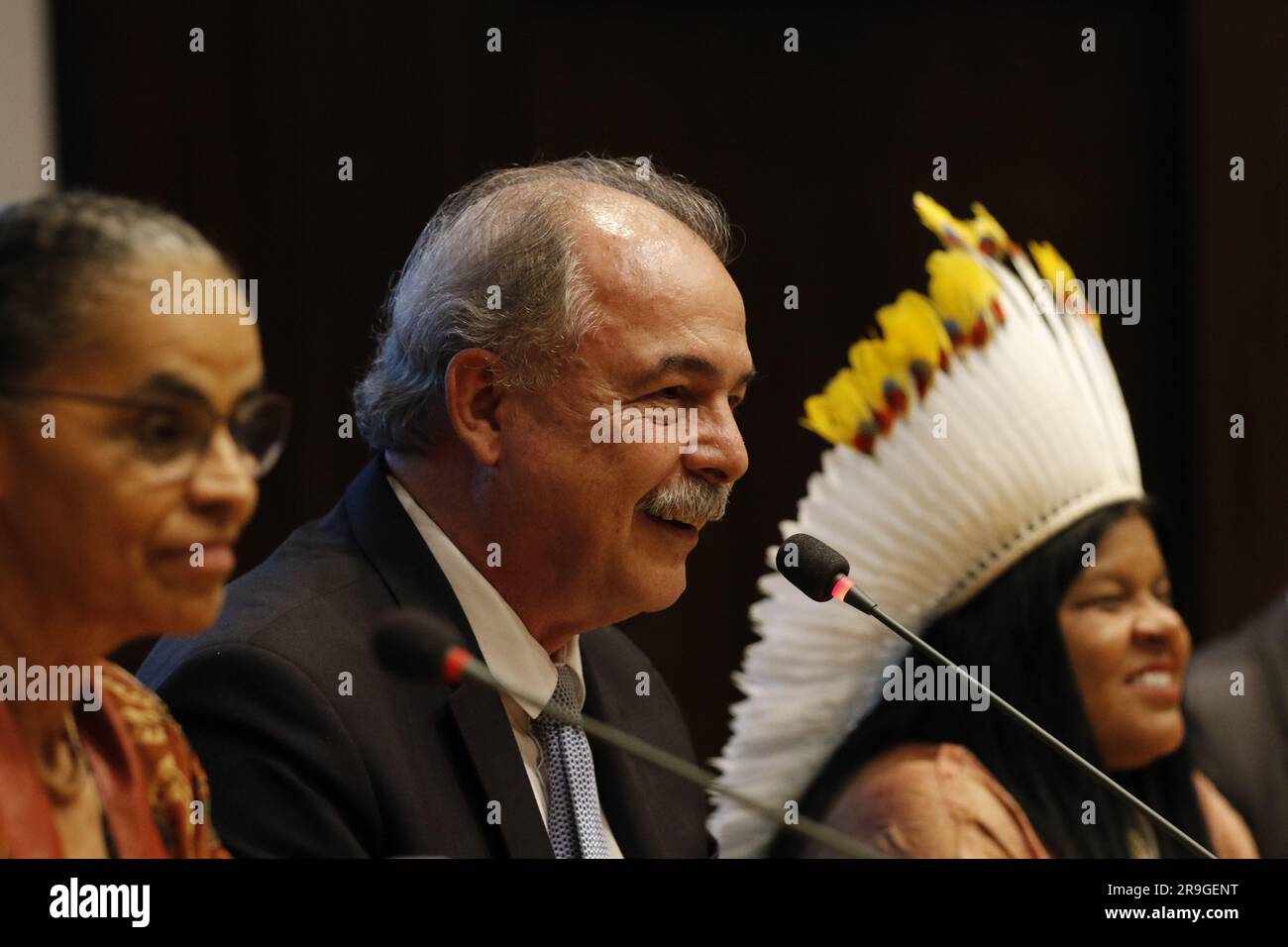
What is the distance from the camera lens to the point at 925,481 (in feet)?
8.28

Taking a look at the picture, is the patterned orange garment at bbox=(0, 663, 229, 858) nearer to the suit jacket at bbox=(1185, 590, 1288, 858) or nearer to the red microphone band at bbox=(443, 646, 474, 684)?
the red microphone band at bbox=(443, 646, 474, 684)

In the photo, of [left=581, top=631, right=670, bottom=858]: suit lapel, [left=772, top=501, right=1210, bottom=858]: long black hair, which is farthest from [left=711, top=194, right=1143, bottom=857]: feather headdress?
[left=581, top=631, right=670, bottom=858]: suit lapel

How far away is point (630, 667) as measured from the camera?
2441mm

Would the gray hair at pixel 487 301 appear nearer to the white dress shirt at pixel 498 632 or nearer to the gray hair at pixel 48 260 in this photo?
the white dress shirt at pixel 498 632

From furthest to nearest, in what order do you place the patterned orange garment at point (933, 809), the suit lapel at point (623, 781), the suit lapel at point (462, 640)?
the patterned orange garment at point (933, 809)
the suit lapel at point (623, 781)
the suit lapel at point (462, 640)

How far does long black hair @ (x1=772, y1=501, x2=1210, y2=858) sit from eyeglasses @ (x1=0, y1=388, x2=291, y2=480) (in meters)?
1.15

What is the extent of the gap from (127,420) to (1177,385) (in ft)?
6.58

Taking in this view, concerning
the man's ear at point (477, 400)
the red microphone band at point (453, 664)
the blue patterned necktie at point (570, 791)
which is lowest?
the blue patterned necktie at point (570, 791)

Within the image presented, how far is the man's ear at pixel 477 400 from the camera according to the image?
2.10 m

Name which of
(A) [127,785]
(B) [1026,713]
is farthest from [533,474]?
(B) [1026,713]

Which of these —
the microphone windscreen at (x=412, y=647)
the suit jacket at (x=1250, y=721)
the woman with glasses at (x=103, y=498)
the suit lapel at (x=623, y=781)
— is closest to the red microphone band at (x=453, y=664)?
the microphone windscreen at (x=412, y=647)

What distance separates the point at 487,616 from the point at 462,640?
0.07m

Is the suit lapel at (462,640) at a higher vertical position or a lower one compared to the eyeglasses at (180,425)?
lower
